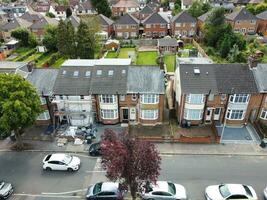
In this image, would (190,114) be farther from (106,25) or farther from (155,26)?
(106,25)

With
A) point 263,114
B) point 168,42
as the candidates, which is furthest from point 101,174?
point 168,42

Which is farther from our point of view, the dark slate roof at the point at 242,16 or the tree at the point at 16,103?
the dark slate roof at the point at 242,16

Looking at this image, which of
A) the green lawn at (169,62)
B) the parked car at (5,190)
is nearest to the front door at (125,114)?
the parked car at (5,190)

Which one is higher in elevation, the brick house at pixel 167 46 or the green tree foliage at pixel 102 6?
the green tree foliage at pixel 102 6

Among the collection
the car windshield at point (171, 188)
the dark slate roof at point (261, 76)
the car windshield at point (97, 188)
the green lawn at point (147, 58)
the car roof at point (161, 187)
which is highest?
the dark slate roof at point (261, 76)

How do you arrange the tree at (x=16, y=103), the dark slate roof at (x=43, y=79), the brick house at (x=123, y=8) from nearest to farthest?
the tree at (x=16, y=103) < the dark slate roof at (x=43, y=79) < the brick house at (x=123, y=8)

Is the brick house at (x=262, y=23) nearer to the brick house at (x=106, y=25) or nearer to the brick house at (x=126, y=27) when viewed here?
the brick house at (x=126, y=27)

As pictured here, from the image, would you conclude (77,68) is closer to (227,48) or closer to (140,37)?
(227,48)
